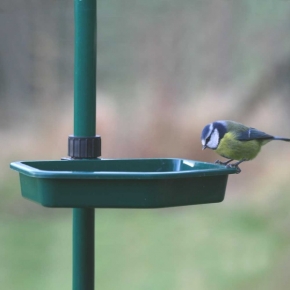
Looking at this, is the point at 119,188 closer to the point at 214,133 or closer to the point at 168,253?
the point at 214,133

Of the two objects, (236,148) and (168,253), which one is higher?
(236,148)

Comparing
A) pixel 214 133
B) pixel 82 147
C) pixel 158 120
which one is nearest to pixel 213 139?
pixel 214 133

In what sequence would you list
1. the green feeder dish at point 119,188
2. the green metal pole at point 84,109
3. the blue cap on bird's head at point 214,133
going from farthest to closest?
the blue cap on bird's head at point 214,133 < the green metal pole at point 84,109 < the green feeder dish at point 119,188

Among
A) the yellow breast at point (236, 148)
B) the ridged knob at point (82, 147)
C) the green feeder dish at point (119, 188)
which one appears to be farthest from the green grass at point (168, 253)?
the green feeder dish at point (119, 188)

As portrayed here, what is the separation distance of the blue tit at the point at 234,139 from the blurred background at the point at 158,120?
0.70 ft

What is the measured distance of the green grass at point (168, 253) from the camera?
1.78 metres

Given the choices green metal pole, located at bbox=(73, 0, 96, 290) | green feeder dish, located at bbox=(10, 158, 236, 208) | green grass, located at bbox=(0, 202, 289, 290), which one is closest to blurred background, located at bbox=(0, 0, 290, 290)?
green grass, located at bbox=(0, 202, 289, 290)

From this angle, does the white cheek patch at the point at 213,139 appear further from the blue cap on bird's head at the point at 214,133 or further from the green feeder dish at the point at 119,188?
the green feeder dish at the point at 119,188

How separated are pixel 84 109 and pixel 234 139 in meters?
0.53

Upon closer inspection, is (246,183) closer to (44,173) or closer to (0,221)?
(0,221)

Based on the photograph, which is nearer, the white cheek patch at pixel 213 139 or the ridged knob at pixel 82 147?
the ridged knob at pixel 82 147

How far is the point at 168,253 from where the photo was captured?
72.7 inches

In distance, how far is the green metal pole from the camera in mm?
1114

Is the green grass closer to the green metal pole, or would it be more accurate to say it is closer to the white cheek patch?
the white cheek patch
